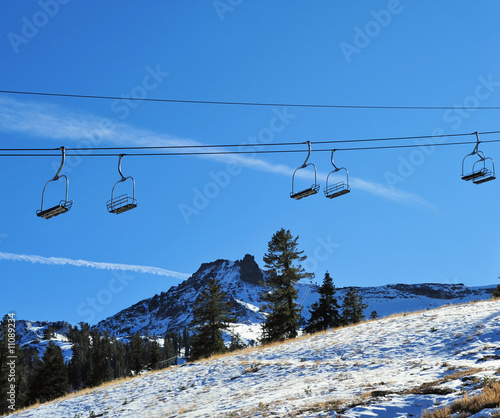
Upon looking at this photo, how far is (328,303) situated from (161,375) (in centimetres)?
2800

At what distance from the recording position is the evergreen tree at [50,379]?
61.5 m

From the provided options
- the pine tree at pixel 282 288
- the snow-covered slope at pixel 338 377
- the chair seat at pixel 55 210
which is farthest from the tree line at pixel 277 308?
the chair seat at pixel 55 210

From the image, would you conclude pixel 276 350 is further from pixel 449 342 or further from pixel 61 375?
pixel 61 375

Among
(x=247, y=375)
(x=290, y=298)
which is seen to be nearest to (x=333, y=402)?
(x=247, y=375)

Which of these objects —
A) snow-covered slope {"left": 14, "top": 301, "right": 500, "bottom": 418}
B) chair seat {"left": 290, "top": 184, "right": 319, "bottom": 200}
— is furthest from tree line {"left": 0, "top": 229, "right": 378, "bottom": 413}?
chair seat {"left": 290, "top": 184, "right": 319, "bottom": 200}

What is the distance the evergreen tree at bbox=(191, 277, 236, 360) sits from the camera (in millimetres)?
53312

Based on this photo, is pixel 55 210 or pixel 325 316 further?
pixel 325 316

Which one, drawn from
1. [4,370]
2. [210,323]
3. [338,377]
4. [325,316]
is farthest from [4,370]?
[338,377]

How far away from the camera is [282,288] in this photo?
49719mm

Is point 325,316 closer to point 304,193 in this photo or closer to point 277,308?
point 277,308

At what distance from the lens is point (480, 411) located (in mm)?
12117

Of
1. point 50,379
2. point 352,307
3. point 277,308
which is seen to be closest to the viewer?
point 277,308

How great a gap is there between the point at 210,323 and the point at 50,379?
23.4 metres

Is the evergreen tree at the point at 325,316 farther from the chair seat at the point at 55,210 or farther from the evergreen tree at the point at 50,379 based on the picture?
the chair seat at the point at 55,210
